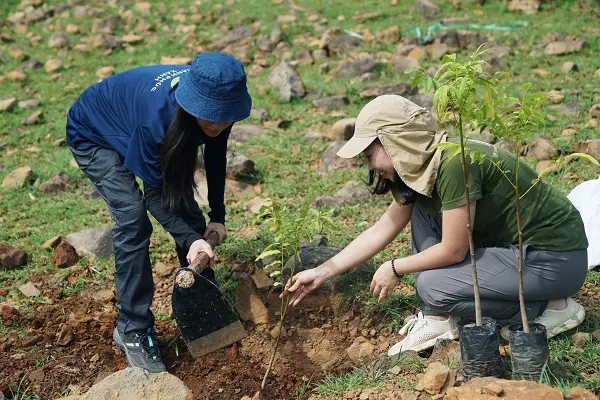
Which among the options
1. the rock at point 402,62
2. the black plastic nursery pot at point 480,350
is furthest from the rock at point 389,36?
the black plastic nursery pot at point 480,350

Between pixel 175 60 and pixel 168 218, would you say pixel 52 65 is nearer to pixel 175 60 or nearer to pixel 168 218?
pixel 175 60

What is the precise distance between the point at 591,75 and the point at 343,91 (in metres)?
2.23

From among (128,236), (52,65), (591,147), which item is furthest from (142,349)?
(52,65)

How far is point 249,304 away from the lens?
4.01m

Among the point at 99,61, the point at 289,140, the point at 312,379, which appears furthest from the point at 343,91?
the point at 312,379

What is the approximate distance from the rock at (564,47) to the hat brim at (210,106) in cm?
510

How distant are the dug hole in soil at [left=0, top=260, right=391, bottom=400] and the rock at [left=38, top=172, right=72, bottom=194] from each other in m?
1.87

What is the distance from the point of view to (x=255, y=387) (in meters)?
3.42

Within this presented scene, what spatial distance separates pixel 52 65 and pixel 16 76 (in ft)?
1.58

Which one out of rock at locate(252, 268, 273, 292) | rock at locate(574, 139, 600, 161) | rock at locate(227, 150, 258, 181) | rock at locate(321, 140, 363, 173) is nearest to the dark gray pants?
rock at locate(252, 268, 273, 292)

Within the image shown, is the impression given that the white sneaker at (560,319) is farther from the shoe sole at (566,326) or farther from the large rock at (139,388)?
the large rock at (139,388)

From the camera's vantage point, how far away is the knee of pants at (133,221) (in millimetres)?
3488

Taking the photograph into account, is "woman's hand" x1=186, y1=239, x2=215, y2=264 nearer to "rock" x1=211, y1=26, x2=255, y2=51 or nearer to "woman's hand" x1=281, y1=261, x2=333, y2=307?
"woman's hand" x1=281, y1=261, x2=333, y2=307

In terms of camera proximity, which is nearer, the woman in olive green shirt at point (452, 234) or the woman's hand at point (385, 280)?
the woman in olive green shirt at point (452, 234)
